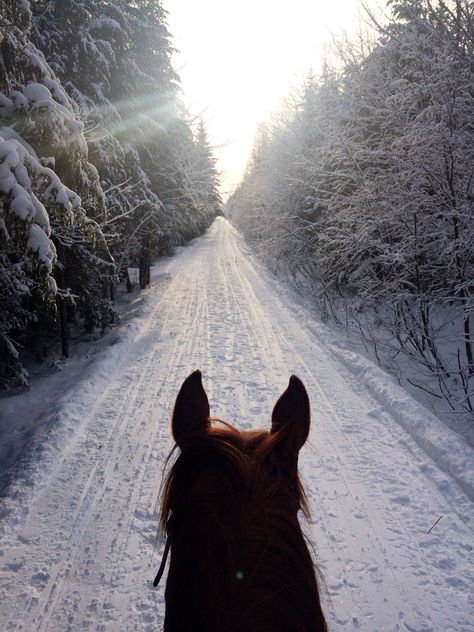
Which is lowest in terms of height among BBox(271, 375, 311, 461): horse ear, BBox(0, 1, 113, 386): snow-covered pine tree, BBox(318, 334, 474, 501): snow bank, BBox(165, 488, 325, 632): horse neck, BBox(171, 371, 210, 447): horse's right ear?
BBox(318, 334, 474, 501): snow bank

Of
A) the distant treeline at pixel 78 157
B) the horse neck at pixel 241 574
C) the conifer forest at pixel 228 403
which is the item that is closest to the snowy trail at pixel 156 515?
the conifer forest at pixel 228 403

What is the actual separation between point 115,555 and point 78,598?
0.41 m

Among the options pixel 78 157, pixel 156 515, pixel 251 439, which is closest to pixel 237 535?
pixel 251 439

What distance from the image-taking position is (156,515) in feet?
11.6

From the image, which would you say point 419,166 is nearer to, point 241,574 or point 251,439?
point 251,439

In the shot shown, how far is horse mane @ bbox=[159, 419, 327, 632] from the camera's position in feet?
2.90

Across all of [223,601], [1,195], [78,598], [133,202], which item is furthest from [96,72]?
[223,601]

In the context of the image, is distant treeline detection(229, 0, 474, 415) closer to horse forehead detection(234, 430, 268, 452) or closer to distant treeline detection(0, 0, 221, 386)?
distant treeline detection(0, 0, 221, 386)

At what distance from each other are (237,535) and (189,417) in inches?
19.9

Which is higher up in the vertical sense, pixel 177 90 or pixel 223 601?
pixel 177 90

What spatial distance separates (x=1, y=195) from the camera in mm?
3404

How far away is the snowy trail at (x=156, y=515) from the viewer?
2.66m

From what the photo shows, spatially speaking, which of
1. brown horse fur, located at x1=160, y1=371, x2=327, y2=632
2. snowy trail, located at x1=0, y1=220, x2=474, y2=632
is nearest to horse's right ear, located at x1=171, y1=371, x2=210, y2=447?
brown horse fur, located at x1=160, y1=371, x2=327, y2=632

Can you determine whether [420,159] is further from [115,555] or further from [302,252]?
[302,252]
